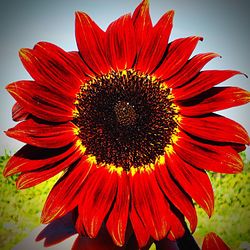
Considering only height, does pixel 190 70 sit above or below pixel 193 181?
above

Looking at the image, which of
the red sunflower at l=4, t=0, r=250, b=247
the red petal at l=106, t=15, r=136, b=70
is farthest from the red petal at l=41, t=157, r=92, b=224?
the red petal at l=106, t=15, r=136, b=70

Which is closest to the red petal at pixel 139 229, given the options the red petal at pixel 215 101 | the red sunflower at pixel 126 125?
the red sunflower at pixel 126 125

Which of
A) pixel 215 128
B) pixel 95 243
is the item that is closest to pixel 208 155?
pixel 215 128

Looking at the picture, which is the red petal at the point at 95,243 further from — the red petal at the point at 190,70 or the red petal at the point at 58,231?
the red petal at the point at 190,70

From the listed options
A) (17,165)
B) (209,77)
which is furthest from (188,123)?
(17,165)

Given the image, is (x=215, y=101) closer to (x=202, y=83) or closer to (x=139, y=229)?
(x=202, y=83)

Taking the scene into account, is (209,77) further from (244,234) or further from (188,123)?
(244,234)
